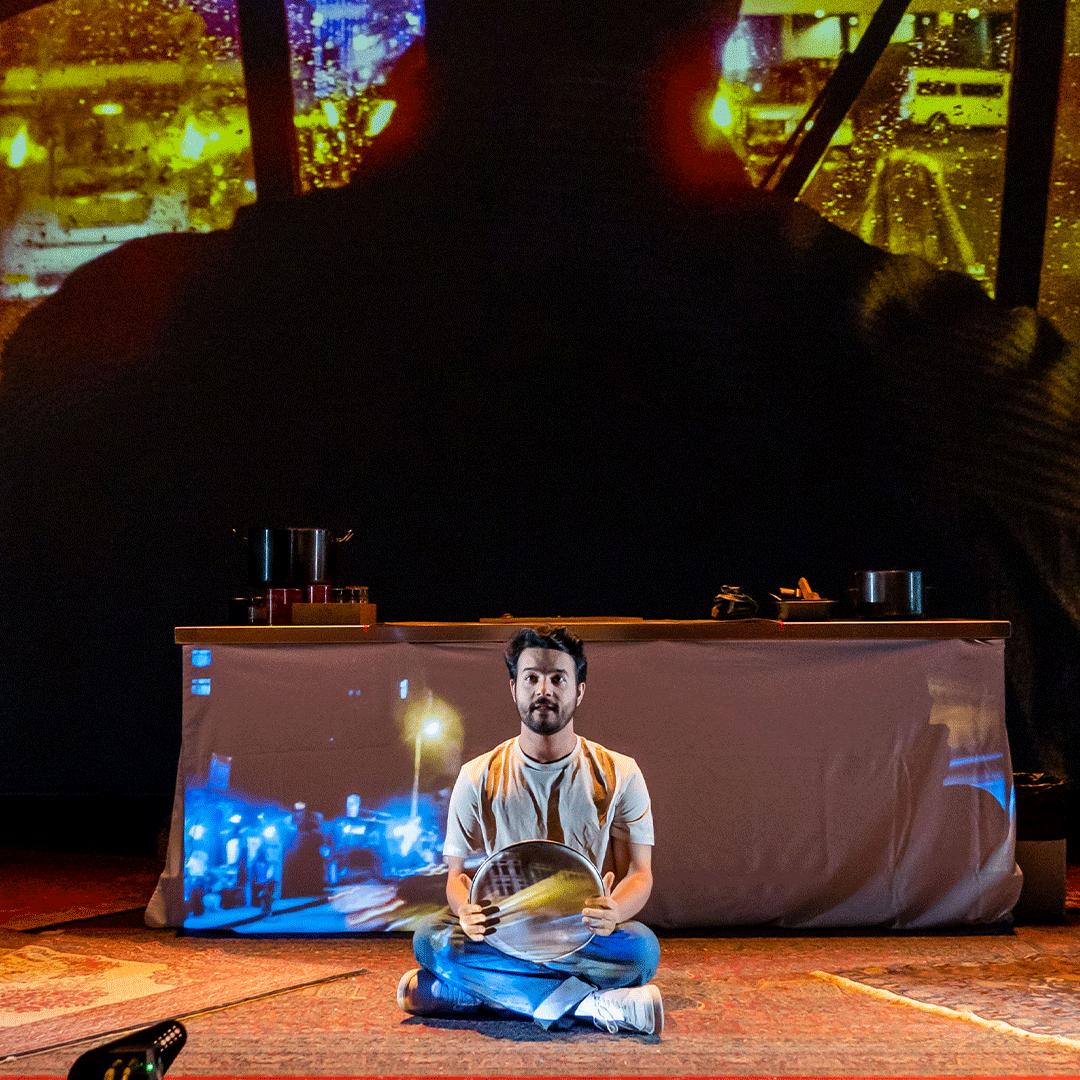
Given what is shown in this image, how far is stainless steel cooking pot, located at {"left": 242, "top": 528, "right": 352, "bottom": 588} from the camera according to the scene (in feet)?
11.6

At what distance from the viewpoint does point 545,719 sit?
2506 mm

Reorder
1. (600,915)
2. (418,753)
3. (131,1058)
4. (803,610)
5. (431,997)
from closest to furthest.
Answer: (131,1058) < (600,915) < (431,997) < (418,753) < (803,610)

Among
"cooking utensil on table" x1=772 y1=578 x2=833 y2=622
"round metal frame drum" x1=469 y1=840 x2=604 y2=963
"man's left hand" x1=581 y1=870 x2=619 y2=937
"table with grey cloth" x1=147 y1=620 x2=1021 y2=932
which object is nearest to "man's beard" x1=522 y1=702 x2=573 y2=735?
"round metal frame drum" x1=469 y1=840 x2=604 y2=963

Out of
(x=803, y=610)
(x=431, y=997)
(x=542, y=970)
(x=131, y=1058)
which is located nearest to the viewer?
(x=131, y=1058)

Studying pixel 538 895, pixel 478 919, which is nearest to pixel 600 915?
pixel 538 895

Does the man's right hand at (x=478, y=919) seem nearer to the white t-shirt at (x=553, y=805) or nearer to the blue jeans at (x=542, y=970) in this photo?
the blue jeans at (x=542, y=970)

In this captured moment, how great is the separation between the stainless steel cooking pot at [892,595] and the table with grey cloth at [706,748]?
21 cm

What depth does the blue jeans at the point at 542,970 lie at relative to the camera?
95.6 inches

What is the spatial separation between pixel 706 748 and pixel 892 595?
0.81 m

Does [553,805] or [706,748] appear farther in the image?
[706,748]

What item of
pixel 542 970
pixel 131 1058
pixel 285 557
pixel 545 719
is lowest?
pixel 542 970

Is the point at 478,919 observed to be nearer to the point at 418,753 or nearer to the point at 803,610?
the point at 418,753

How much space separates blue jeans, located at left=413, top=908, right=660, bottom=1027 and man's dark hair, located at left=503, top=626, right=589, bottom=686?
0.59 m

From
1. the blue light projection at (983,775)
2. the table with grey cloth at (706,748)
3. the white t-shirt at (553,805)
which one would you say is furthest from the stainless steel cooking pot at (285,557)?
the blue light projection at (983,775)
